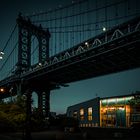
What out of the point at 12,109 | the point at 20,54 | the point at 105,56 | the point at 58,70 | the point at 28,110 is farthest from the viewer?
the point at 20,54

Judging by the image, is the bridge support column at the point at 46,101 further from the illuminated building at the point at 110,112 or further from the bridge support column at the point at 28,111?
the bridge support column at the point at 28,111

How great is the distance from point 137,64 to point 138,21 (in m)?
14.5

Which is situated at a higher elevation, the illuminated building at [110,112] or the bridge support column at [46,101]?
the bridge support column at [46,101]

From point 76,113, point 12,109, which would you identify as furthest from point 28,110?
point 76,113

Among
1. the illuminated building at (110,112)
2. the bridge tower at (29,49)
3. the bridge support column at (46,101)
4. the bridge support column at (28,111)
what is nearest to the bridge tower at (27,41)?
the bridge tower at (29,49)

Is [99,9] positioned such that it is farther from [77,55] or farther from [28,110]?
[28,110]

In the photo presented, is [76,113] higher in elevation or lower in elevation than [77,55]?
lower

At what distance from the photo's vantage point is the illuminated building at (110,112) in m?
61.3

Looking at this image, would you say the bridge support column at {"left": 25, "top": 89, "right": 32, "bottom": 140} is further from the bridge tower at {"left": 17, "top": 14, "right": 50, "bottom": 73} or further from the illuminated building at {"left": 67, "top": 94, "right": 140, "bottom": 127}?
the bridge tower at {"left": 17, "top": 14, "right": 50, "bottom": 73}

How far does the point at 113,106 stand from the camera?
214 ft

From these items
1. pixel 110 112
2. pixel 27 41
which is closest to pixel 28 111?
→ pixel 110 112

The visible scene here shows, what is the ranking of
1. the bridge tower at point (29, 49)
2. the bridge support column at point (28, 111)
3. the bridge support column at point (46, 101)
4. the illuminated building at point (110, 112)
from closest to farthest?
the bridge support column at point (28, 111) → the illuminated building at point (110, 112) → the bridge tower at point (29, 49) → the bridge support column at point (46, 101)

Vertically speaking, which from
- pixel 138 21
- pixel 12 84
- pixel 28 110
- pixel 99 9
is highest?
pixel 99 9

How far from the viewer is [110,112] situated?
218ft
